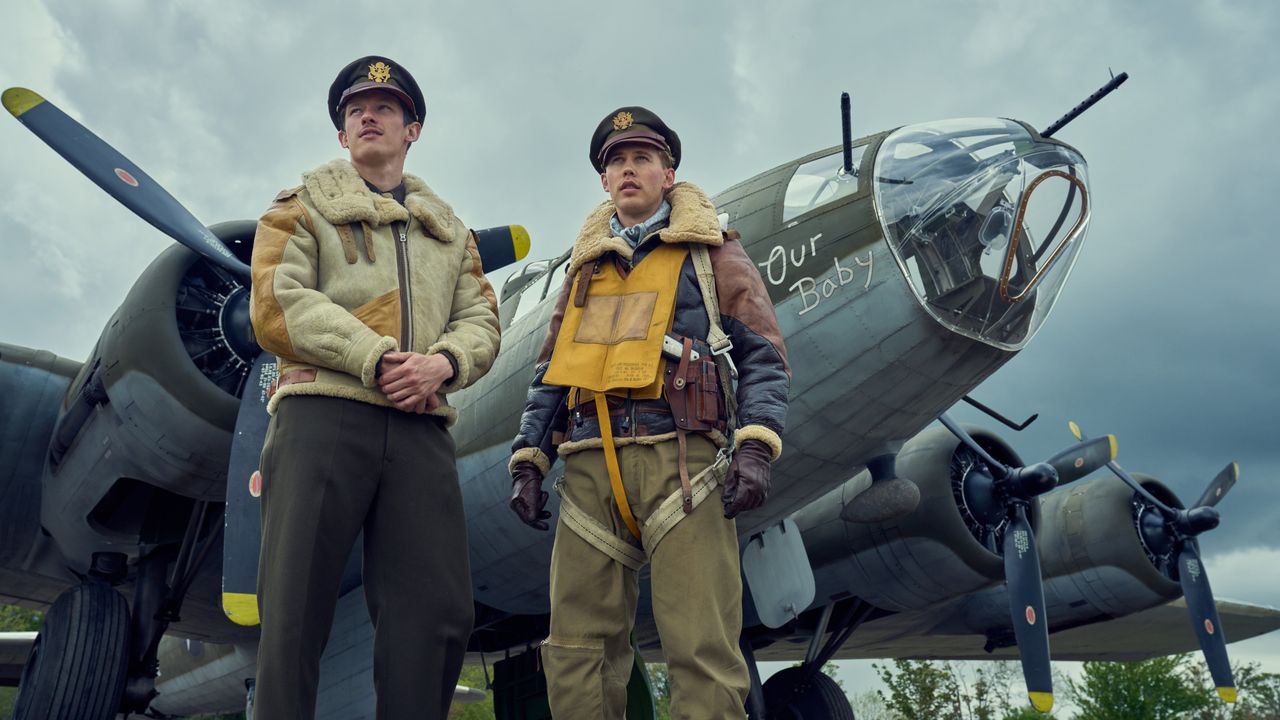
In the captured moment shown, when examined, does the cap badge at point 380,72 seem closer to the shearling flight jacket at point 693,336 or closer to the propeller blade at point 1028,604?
the shearling flight jacket at point 693,336

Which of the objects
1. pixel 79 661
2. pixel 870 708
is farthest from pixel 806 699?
pixel 870 708

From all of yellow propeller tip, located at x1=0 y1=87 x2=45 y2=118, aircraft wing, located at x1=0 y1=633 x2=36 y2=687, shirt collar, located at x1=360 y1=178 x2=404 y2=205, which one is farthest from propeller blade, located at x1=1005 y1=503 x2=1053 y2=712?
aircraft wing, located at x1=0 y1=633 x2=36 y2=687

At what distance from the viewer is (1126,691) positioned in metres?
23.3

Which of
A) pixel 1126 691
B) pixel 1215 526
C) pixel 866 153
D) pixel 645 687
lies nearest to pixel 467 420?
pixel 645 687

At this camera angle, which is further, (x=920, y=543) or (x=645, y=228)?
(x=920, y=543)

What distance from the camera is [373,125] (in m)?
3.36

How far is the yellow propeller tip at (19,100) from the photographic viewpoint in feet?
19.8

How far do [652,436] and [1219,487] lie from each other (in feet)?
36.7

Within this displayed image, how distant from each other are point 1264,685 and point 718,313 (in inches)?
1434

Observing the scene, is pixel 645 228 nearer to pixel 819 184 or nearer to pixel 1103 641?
pixel 819 184

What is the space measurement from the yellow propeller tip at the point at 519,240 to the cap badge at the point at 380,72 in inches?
103

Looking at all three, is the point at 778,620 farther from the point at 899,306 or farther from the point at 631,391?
the point at 631,391

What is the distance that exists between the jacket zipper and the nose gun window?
2.78m

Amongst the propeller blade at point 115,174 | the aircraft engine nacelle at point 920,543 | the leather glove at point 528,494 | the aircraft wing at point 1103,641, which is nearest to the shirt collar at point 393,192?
the leather glove at point 528,494
